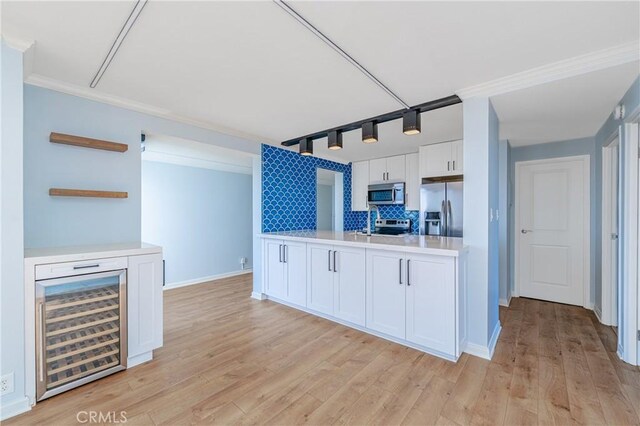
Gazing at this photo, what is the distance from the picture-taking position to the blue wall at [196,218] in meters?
4.64

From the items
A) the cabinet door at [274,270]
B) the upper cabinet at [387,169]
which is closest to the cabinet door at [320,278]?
the cabinet door at [274,270]

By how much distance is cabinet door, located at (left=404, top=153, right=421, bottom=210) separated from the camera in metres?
4.74

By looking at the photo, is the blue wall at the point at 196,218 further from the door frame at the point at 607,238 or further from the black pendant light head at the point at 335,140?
the door frame at the point at 607,238

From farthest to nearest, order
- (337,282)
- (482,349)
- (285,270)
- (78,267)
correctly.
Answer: (285,270)
(337,282)
(482,349)
(78,267)

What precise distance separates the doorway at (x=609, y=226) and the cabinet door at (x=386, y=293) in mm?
2498

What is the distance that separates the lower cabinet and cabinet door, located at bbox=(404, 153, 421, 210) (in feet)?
7.51

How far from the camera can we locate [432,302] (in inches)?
95.6

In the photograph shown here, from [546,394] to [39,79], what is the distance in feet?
14.9

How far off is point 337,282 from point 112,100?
9.55 feet

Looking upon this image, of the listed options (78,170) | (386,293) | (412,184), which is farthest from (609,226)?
(78,170)

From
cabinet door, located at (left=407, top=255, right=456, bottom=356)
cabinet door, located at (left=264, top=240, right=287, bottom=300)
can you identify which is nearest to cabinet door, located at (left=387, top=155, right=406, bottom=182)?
cabinet door, located at (left=264, top=240, right=287, bottom=300)

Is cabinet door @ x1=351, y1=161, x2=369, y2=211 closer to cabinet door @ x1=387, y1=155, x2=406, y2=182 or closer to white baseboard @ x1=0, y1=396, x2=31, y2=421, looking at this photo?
cabinet door @ x1=387, y1=155, x2=406, y2=182

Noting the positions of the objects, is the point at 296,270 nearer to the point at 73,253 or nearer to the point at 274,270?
the point at 274,270

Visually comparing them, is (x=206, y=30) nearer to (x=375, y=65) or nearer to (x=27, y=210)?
(x=375, y=65)
